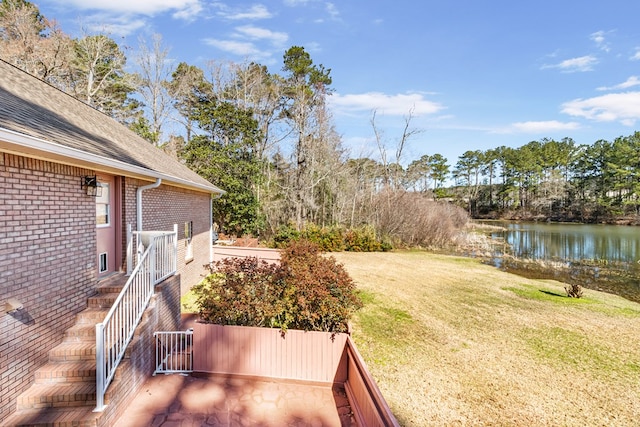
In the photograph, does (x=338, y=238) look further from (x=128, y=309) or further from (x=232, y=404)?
(x=128, y=309)

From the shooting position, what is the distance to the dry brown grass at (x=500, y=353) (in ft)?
15.4

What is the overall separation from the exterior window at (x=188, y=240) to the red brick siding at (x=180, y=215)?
0.16m

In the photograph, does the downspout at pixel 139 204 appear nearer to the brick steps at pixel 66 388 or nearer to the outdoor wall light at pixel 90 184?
the outdoor wall light at pixel 90 184

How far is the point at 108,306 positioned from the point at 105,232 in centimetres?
161

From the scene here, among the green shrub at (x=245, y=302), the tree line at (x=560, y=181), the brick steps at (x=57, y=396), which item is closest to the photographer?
the brick steps at (x=57, y=396)

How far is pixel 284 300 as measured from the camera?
538cm

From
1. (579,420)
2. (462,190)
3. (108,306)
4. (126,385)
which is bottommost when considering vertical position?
(579,420)

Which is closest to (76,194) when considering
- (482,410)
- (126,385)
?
(126,385)

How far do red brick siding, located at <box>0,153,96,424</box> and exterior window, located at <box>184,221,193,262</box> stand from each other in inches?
190

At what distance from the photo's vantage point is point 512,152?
52.6m

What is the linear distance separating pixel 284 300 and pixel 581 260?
21460mm

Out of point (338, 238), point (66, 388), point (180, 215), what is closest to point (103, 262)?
point (66, 388)

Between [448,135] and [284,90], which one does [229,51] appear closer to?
[284,90]

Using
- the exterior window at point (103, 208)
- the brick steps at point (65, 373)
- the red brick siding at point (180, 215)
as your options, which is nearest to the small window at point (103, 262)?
the exterior window at point (103, 208)
